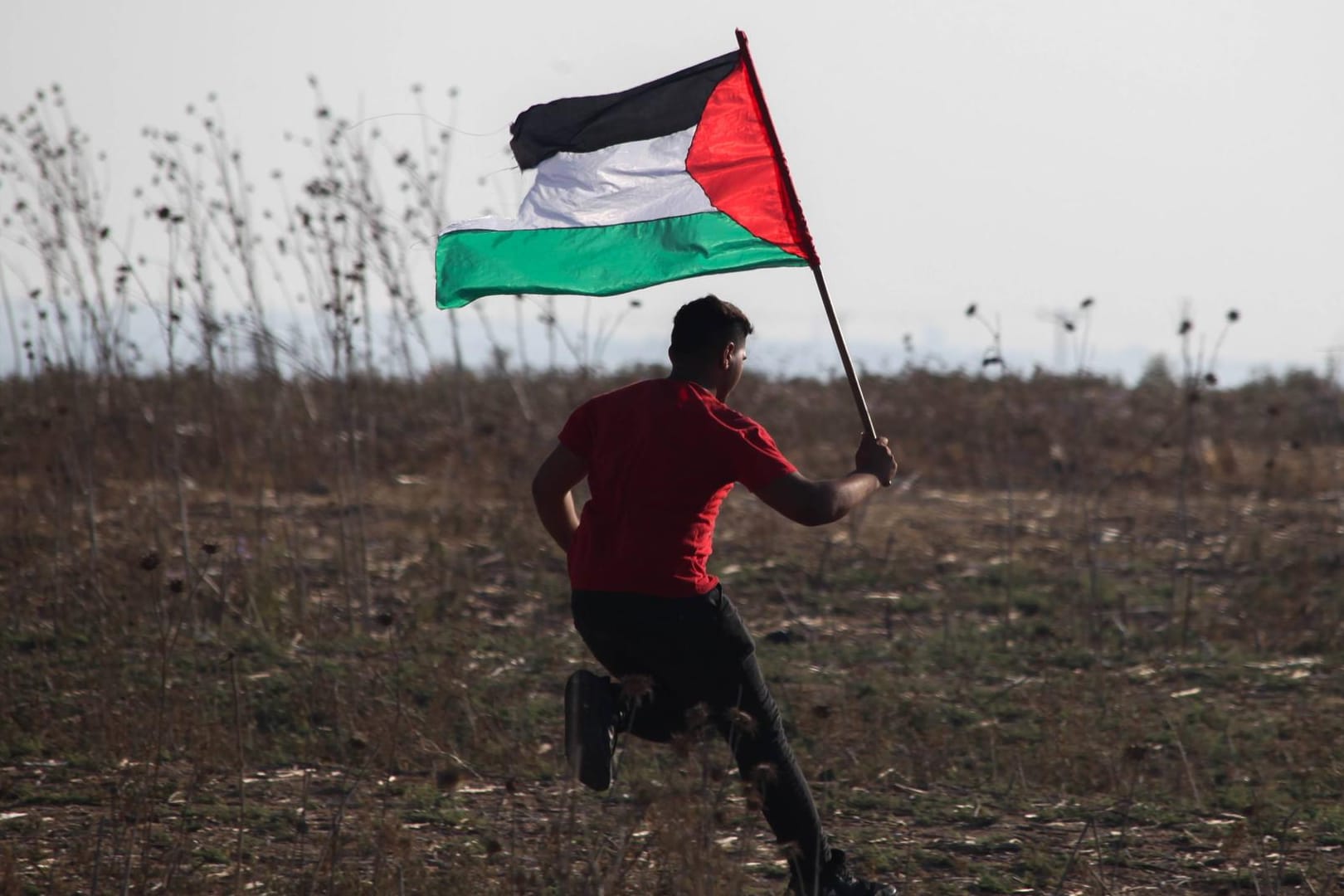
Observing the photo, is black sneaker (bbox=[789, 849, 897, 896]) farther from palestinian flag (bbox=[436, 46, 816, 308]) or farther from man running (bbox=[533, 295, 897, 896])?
palestinian flag (bbox=[436, 46, 816, 308])

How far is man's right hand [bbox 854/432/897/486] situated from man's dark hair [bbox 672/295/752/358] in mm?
512

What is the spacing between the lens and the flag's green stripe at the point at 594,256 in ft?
16.8

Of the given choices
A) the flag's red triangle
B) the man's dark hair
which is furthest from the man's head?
the flag's red triangle

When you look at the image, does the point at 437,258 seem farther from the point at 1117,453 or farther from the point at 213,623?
the point at 1117,453

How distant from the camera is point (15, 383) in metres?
14.2

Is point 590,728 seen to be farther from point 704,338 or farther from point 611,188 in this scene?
point 611,188

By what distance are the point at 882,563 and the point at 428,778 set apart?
4.95 meters

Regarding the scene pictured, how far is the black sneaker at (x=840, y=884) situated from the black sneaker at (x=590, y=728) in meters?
0.62

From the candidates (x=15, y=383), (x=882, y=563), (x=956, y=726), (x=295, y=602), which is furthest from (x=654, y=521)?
(x=15, y=383)

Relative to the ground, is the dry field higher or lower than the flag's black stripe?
lower

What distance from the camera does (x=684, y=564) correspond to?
4.21 metres

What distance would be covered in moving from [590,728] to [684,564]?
0.50m

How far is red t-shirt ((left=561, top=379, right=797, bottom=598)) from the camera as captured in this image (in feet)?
13.6

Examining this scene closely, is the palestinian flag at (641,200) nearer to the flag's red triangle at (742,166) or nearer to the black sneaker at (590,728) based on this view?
the flag's red triangle at (742,166)
